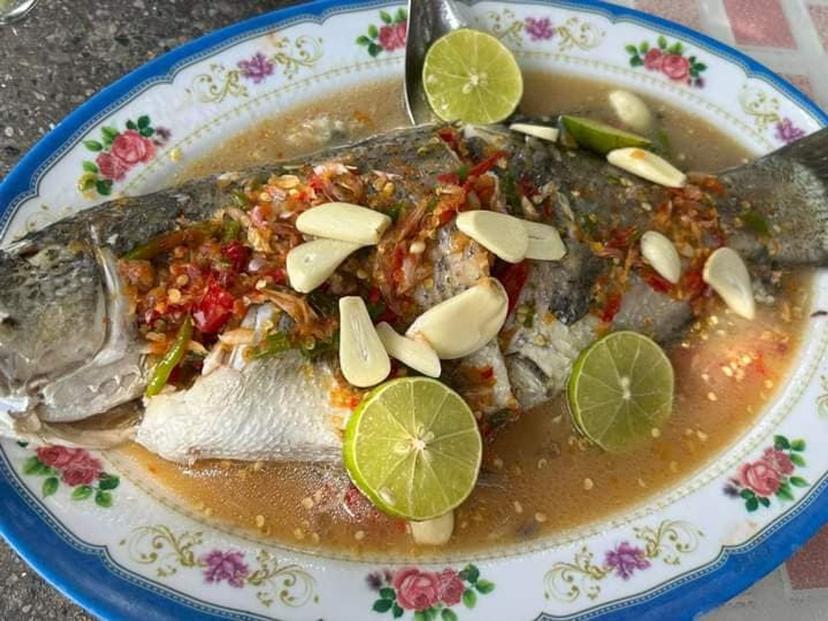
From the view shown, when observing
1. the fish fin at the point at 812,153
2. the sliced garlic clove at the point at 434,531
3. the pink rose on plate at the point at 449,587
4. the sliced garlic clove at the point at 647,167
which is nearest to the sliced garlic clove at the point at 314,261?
the sliced garlic clove at the point at 434,531

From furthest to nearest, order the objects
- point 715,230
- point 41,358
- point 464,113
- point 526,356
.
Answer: point 464,113 → point 715,230 → point 526,356 → point 41,358

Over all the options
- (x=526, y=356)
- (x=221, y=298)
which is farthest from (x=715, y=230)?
(x=221, y=298)

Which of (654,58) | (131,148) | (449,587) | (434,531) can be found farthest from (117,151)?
(654,58)

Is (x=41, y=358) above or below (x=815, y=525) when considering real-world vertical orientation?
above

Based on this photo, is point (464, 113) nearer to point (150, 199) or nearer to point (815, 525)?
point (150, 199)

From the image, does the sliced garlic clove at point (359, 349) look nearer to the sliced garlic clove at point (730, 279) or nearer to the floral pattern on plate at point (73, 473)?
the floral pattern on plate at point (73, 473)

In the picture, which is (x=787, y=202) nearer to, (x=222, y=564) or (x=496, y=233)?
(x=496, y=233)
